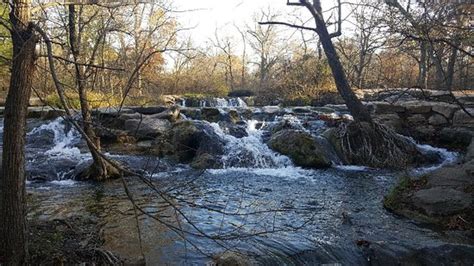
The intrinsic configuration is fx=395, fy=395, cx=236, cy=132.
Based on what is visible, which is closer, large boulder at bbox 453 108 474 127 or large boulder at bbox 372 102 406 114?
large boulder at bbox 453 108 474 127

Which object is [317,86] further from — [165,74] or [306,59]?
[165,74]

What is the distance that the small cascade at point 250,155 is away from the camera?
9.78 m

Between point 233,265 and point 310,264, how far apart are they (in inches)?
35.5

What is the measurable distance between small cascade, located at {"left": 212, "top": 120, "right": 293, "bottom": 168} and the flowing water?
3 cm

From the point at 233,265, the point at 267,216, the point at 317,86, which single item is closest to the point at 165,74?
the point at 317,86

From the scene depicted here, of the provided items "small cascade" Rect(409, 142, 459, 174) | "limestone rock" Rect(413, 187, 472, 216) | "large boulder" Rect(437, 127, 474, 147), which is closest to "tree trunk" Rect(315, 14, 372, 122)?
"small cascade" Rect(409, 142, 459, 174)

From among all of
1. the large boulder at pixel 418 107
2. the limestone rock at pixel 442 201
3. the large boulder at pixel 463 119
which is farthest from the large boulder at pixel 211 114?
the limestone rock at pixel 442 201

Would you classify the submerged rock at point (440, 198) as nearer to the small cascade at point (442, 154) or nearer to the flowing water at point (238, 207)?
the flowing water at point (238, 207)

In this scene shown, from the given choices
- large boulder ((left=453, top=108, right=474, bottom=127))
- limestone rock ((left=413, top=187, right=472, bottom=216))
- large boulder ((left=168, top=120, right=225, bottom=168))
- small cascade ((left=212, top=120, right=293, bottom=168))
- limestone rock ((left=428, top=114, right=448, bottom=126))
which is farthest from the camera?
limestone rock ((left=428, top=114, right=448, bottom=126))

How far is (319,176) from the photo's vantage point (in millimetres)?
8594

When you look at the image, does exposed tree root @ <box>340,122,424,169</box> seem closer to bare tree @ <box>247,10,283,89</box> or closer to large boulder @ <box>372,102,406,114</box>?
large boulder @ <box>372,102,406,114</box>

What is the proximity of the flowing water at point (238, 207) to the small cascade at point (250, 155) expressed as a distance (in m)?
0.03

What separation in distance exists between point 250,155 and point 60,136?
224 inches

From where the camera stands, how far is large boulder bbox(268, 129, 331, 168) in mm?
9492
